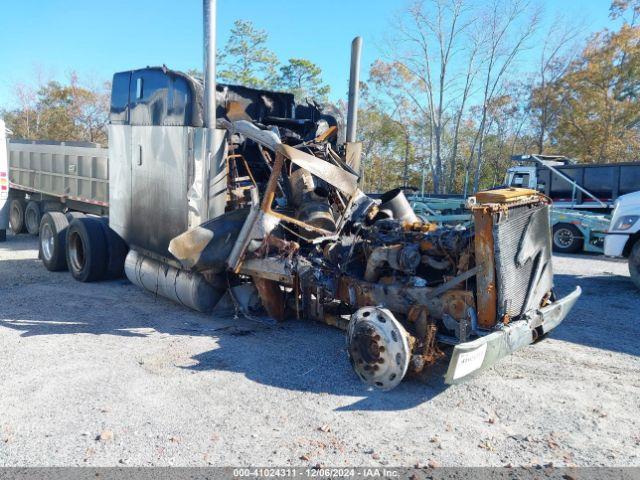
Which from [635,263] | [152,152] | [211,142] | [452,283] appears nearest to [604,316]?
[635,263]

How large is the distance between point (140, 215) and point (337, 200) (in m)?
2.91

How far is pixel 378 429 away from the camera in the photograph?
3.91 metres

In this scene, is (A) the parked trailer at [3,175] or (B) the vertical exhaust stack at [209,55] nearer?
(B) the vertical exhaust stack at [209,55]

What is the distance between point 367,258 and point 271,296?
1420mm

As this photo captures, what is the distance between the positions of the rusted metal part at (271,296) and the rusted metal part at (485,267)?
2.59 meters

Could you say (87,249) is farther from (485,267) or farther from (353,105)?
(485,267)

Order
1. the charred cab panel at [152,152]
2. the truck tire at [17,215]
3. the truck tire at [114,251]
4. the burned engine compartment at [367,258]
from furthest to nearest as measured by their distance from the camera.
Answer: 1. the truck tire at [17,215]
2. the truck tire at [114,251]
3. the charred cab panel at [152,152]
4. the burned engine compartment at [367,258]

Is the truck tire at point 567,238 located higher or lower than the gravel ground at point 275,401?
higher

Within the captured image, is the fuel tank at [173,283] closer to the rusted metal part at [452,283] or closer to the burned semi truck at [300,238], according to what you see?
the burned semi truck at [300,238]

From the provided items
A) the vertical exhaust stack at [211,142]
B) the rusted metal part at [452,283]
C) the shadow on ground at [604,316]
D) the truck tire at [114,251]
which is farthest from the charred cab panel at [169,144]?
the shadow on ground at [604,316]

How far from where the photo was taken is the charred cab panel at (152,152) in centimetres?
669

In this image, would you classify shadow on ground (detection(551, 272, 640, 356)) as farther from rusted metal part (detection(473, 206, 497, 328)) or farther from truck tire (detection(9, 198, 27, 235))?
truck tire (detection(9, 198, 27, 235))

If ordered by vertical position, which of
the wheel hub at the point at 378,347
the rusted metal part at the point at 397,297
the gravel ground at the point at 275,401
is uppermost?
the rusted metal part at the point at 397,297

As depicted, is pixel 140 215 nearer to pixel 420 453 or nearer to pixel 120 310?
pixel 120 310
